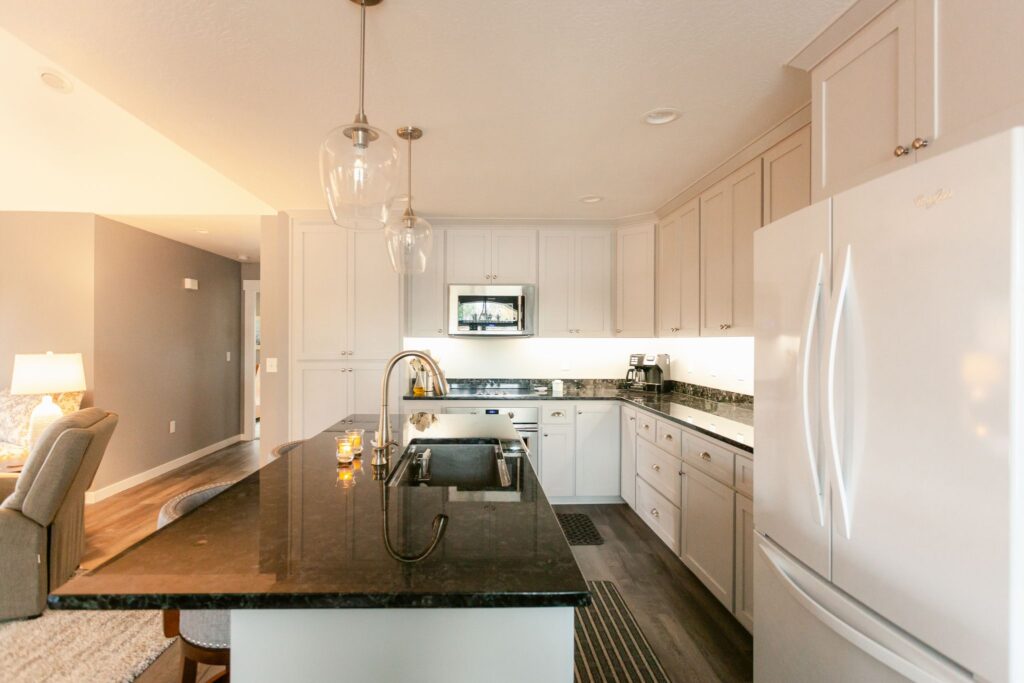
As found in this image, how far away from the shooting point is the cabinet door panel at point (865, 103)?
1.43 meters

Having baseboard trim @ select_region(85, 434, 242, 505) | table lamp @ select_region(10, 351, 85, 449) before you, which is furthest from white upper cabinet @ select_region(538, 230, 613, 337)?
baseboard trim @ select_region(85, 434, 242, 505)

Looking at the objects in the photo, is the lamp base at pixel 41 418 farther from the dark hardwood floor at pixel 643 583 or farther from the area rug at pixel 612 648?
the area rug at pixel 612 648

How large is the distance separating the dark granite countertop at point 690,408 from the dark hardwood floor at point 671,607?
89cm

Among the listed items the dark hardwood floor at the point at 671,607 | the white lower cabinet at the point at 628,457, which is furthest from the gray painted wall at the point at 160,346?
the white lower cabinet at the point at 628,457

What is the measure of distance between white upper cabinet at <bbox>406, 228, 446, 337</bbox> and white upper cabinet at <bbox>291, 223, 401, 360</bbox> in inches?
11.5

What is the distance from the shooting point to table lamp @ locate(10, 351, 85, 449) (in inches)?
133

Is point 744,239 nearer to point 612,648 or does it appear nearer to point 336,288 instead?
point 612,648

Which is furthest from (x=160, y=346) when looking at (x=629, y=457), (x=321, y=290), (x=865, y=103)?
(x=865, y=103)

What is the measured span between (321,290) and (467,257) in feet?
4.22

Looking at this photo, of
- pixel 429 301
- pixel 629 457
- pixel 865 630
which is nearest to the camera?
pixel 865 630

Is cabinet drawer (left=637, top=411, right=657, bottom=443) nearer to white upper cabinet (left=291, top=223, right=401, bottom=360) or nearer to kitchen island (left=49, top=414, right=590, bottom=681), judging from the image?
white upper cabinet (left=291, top=223, right=401, bottom=360)

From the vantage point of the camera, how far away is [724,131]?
255 cm

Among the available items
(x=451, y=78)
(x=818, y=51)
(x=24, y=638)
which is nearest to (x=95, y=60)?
(x=451, y=78)

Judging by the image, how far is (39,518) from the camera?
8.00ft
